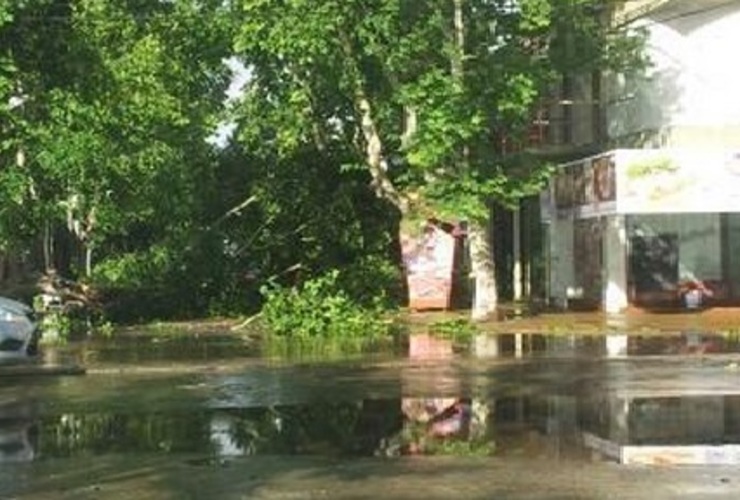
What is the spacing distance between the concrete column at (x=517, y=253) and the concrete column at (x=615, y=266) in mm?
7704

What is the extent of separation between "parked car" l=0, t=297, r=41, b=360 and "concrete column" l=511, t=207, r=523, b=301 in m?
23.5

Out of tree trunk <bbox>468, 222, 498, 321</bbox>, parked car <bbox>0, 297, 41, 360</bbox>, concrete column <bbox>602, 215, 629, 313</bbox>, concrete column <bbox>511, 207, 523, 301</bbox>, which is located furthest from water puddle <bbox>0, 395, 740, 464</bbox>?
concrete column <bbox>511, 207, 523, 301</bbox>

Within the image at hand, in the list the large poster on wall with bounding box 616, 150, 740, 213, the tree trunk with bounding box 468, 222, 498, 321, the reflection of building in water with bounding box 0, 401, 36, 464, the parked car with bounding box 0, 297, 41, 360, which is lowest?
the reflection of building in water with bounding box 0, 401, 36, 464

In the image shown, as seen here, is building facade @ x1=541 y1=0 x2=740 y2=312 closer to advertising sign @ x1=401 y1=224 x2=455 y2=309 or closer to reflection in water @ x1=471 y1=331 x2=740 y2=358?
advertising sign @ x1=401 y1=224 x2=455 y2=309

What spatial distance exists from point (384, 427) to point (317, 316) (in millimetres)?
→ 17178

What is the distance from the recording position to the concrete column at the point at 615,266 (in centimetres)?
3388

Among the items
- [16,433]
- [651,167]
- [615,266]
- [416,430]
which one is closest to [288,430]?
[416,430]

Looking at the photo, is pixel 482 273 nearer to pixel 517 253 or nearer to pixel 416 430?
pixel 517 253

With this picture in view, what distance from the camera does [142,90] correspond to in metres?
32.4

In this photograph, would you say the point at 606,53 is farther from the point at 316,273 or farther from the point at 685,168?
the point at 316,273

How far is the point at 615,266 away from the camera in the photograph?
1339 inches

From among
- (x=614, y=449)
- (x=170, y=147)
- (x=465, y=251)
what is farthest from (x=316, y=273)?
(x=614, y=449)

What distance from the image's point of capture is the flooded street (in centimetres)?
1046

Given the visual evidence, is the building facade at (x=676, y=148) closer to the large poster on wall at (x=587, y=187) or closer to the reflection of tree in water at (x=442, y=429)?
the large poster on wall at (x=587, y=187)
